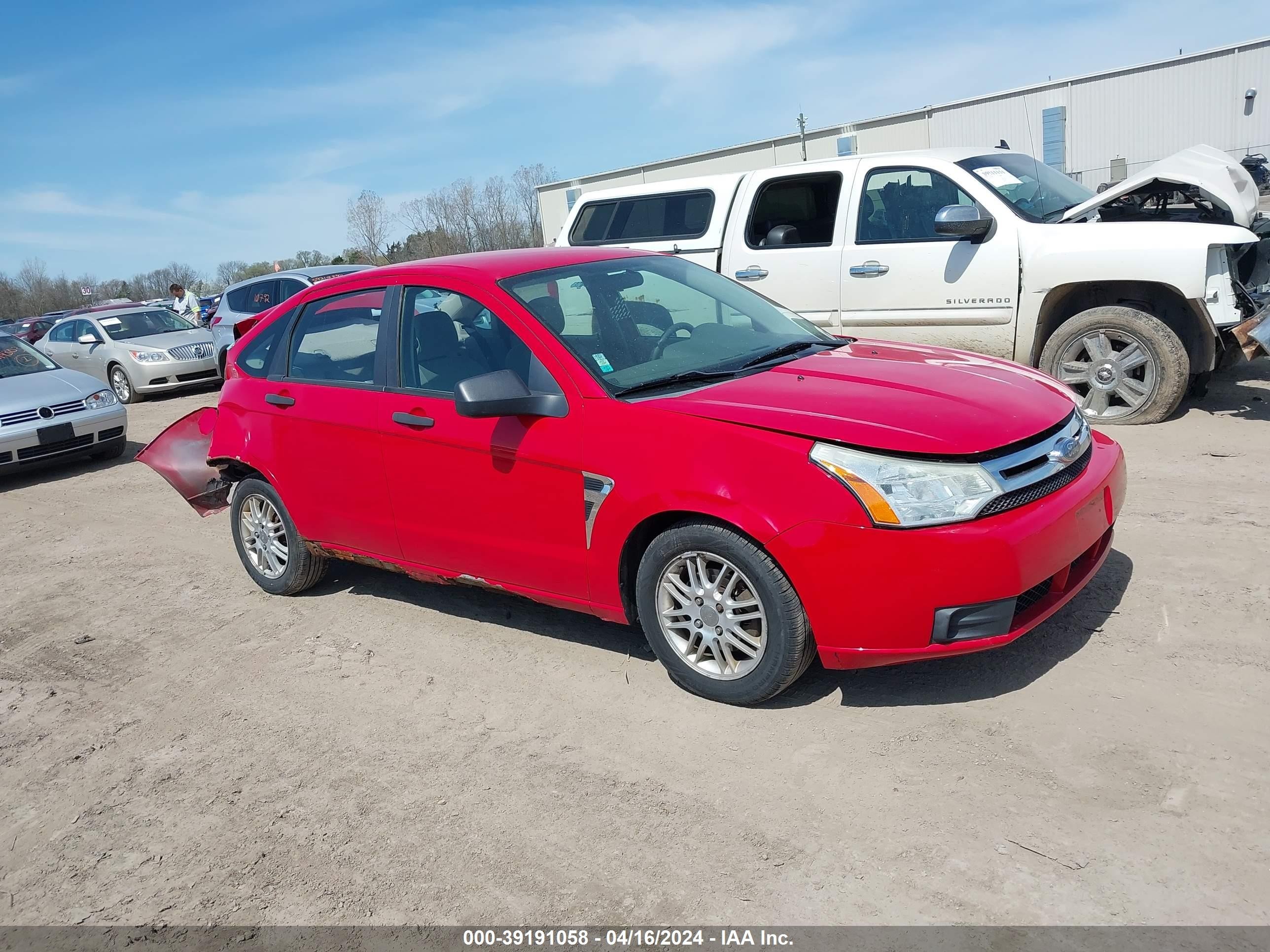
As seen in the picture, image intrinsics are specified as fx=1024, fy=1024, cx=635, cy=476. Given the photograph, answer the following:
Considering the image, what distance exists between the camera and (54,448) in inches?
398

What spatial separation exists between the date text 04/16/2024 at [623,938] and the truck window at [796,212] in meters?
6.23

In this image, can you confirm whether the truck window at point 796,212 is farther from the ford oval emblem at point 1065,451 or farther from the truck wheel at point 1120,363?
the ford oval emblem at point 1065,451

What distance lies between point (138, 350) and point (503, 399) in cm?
1366

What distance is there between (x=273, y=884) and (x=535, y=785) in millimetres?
878

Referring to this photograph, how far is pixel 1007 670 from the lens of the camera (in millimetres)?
3889

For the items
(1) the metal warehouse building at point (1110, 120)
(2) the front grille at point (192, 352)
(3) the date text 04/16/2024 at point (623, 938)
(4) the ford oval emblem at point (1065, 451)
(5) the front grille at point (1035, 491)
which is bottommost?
(3) the date text 04/16/2024 at point (623, 938)

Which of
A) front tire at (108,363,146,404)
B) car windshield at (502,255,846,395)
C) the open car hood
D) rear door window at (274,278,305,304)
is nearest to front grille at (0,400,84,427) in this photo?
rear door window at (274,278,305,304)

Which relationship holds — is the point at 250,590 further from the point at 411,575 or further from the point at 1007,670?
the point at 1007,670

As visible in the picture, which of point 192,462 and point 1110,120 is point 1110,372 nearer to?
point 192,462

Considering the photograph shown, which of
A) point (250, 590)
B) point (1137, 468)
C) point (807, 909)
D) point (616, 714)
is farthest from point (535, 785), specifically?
point (1137, 468)

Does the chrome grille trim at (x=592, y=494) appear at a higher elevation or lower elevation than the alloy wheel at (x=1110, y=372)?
higher

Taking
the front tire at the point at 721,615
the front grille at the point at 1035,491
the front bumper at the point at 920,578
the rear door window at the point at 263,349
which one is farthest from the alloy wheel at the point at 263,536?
the front grille at the point at 1035,491

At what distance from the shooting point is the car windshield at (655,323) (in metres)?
4.14

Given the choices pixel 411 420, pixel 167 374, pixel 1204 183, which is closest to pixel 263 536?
pixel 411 420
